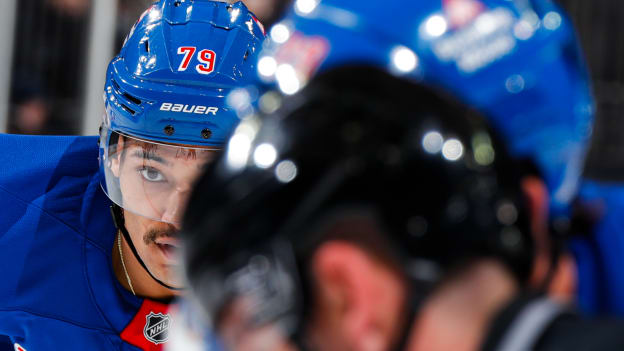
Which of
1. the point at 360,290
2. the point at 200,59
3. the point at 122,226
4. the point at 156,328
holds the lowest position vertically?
the point at 156,328

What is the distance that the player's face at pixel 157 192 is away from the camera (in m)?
1.53

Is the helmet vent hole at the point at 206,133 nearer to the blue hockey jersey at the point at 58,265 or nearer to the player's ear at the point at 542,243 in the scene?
the blue hockey jersey at the point at 58,265

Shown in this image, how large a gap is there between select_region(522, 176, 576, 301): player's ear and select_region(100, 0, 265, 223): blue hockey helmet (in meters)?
0.91

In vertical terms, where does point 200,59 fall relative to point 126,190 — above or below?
above

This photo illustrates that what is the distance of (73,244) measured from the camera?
1684mm

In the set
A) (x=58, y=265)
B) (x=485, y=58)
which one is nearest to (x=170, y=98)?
(x=58, y=265)

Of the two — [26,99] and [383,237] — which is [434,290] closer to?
[383,237]

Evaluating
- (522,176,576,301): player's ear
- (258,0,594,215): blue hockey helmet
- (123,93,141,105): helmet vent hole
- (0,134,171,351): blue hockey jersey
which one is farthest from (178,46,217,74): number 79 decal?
(522,176,576,301): player's ear

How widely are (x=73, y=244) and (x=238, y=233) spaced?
3.86 feet

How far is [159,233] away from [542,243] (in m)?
1.08

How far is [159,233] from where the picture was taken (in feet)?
5.23

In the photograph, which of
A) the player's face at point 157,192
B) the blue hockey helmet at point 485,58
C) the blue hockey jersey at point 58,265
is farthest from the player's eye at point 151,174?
the blue hockey helmet at point 485,58

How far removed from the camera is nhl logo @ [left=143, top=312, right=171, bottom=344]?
5.45 ft

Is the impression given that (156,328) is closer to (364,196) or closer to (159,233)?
(159,233)
